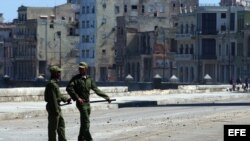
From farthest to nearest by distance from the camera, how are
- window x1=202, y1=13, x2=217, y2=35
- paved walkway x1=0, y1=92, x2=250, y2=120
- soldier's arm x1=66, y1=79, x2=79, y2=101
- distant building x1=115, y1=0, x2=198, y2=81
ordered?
distant building x1=115, y1=0, x2=198, y2=81 < window x1=202, y1=13, x2=217, y2=35 < paved walkway x1=0, y1=92, x2=250, y2=120 < soldier's arm x1=66, y1=79, x2=79, y2=101

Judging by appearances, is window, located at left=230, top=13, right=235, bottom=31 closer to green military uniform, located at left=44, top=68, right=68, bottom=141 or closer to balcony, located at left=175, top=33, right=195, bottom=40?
balcony, located at left=175, top=33, right=195, bottom=40

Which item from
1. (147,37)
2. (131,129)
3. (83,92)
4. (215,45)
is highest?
(147,37)

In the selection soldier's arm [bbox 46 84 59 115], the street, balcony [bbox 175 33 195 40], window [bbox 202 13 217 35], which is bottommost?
the street

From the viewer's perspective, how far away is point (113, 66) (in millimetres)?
124938

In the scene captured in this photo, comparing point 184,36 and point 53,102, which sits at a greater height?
point 184,36

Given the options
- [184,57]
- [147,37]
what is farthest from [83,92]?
[147,37]

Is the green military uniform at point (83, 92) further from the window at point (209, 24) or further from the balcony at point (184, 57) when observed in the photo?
the balcony at point (184, 57)

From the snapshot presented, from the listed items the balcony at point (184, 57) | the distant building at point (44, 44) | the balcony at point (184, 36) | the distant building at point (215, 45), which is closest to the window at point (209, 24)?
the distant building at point (215, 45)

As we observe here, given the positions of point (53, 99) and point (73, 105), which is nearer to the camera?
point (53, 99)

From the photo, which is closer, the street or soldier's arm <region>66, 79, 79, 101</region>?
soldier's arm <region>66, 79, 79, 101</region>

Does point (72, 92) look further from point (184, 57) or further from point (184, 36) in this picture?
point (184, 36)

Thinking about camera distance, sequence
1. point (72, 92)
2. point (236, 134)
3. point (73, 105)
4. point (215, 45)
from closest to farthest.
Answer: point (236, 134), point (72, 92), point (73, 105), point (215, 45)

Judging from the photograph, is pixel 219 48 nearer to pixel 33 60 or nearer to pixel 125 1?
pixel 125 1

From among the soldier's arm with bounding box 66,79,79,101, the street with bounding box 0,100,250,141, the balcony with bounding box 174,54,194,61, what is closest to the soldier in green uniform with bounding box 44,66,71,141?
the soldier's arm with bounding box 66,79,79,101
